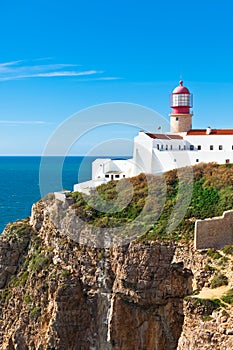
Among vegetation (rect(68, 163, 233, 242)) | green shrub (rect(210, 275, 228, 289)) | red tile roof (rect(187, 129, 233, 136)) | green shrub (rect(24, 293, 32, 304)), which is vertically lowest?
green shrub (rect(24, 293, 32, 304))

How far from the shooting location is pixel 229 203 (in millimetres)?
31141

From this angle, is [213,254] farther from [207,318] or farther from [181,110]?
[181,110]

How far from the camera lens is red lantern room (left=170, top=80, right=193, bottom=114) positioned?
42800 mm

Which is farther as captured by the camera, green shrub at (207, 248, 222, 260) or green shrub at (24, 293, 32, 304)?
green shrub at (24, 293, 32, 304)

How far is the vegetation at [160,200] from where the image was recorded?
30.9 m

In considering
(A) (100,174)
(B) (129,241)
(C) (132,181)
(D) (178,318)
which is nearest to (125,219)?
(B) (129,241)

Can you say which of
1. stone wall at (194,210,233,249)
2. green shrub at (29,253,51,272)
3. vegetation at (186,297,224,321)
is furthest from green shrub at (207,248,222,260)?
green shrub at (29,253,51,272)

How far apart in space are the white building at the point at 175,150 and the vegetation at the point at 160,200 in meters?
1.89

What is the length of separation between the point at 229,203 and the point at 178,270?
6110mm

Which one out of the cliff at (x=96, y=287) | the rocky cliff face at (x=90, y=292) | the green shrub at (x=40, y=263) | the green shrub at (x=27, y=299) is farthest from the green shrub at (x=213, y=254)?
the green shrub at (x=27, y=299)

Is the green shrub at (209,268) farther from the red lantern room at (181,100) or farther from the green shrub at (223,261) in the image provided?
the red lantern room at (181,100)

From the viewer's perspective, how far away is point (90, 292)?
30703 millimetres

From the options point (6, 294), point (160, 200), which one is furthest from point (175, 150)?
point (6, 294)

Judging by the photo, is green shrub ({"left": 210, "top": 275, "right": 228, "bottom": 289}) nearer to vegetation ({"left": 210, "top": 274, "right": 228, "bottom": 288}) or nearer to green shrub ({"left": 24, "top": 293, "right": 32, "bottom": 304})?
vegetation ({"left": 210, "top": 274, "right": 228, "bottom": 288})
